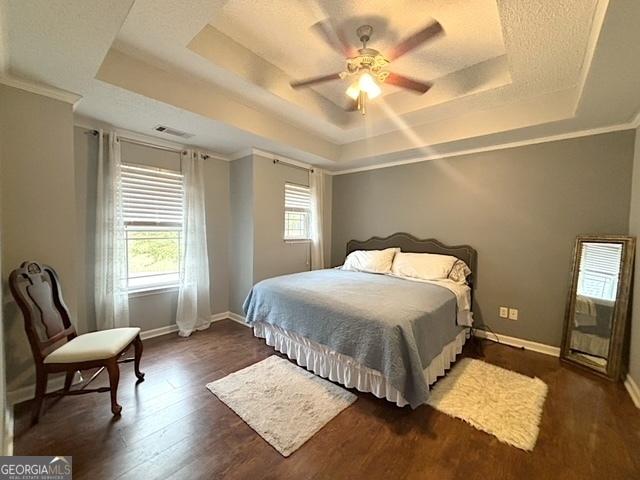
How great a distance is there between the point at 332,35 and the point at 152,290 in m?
3.24

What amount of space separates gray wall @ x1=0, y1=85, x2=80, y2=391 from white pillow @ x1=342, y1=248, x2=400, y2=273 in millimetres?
3009

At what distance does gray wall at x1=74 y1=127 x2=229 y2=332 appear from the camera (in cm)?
267

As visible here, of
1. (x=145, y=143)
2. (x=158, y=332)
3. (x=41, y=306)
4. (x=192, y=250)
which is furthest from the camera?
(x=192, y=250)

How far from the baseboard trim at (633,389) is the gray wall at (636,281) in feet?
0.11

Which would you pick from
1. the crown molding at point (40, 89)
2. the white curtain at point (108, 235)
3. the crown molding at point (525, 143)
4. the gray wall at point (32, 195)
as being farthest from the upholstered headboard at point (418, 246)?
the crown molding at point (40, 89)

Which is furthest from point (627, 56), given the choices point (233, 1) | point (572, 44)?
point (233, 1)

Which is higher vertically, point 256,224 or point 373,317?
point 256,224

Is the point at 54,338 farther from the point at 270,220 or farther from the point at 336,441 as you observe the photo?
the point at 270,220

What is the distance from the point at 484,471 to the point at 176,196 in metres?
3.76

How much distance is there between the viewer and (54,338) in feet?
6.14

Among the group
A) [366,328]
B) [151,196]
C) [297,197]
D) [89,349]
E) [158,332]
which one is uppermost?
[297,197]

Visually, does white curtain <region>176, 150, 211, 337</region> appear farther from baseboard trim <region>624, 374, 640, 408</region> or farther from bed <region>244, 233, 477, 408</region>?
baseboard trim <region>624, 374, 640, 408</region>

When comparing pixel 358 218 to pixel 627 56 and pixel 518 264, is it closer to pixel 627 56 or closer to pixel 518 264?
pixel 518 264

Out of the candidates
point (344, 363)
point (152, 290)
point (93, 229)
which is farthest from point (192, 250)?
point (344, 363)
